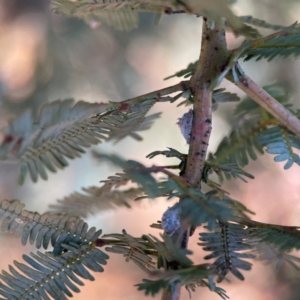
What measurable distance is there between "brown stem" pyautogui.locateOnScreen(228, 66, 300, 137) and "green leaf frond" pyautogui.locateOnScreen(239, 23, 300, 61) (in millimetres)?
28

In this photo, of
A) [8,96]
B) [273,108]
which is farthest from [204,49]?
[8,96]

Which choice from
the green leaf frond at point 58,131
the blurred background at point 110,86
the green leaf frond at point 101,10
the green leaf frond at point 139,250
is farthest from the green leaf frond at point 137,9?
the blurred background at point 110,86

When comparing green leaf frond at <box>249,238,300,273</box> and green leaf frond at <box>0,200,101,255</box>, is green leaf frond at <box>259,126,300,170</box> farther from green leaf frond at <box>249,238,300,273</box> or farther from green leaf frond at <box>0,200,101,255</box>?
green leaf frond at <box>0,200,101,255</box>

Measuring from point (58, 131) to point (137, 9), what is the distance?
0.15 meters

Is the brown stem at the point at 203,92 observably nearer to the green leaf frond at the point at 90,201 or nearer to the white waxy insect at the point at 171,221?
the white waxy insect at the point at 171,221

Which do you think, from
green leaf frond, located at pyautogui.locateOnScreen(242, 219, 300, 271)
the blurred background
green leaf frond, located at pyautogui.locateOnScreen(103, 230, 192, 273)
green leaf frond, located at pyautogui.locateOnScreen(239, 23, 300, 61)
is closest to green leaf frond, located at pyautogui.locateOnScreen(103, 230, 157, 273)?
green leaf frond, located at pyautogui.locateOnScreen(103, 230, 192, 273)

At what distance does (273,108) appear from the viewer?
398 millimetres

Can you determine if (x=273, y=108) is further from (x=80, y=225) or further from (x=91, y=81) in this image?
(x=91, y=81)

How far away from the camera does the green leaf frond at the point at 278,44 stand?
0.37 meters

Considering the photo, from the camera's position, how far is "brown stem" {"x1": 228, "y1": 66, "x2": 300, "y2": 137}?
0.39 metres

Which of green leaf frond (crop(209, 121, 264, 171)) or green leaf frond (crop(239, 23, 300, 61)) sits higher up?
green leaf frond (crop(239, 23, 300, 61))

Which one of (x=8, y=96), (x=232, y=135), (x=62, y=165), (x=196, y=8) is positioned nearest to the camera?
(x=196, y=8)

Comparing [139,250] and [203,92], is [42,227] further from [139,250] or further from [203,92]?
[203,92]

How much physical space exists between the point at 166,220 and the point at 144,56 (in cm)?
80
